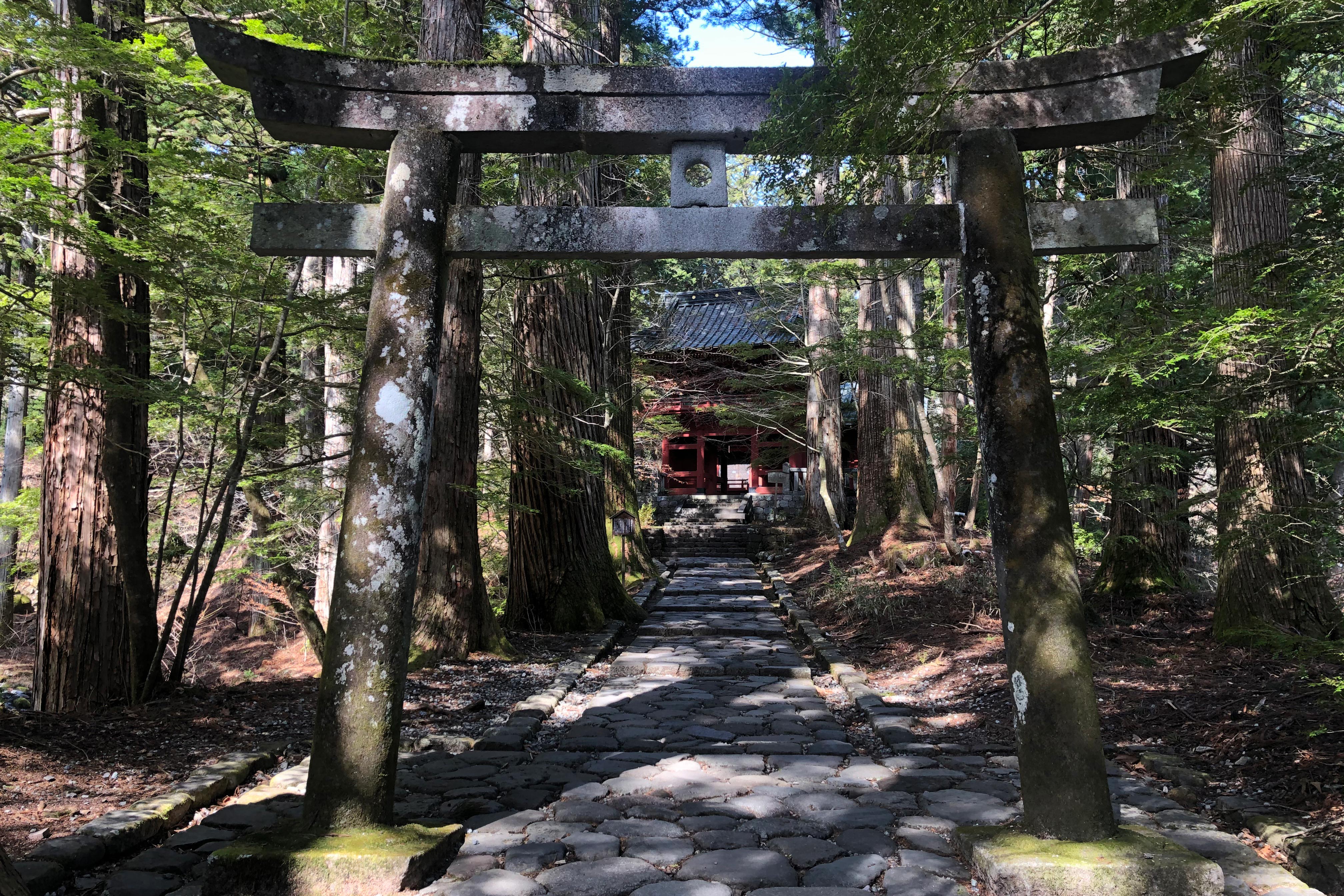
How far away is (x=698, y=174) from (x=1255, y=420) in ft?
16.8

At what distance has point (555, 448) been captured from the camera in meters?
8.83

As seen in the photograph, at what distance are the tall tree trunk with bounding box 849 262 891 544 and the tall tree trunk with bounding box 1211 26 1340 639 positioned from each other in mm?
8334

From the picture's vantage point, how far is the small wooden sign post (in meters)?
12.6

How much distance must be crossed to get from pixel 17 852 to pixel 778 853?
300 cm

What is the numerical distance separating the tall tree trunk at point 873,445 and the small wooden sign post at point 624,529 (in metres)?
4.56

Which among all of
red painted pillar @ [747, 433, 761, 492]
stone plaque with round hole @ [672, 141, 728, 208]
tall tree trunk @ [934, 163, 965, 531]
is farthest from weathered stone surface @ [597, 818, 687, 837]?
red painted pillar @ [747, 433, 761, 492]

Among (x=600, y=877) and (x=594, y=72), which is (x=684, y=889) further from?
(x=594, y=72)

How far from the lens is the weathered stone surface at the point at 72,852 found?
3.14 meters

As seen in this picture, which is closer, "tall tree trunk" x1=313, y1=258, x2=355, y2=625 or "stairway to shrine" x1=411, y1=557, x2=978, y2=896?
"stairway to shrine" x1=411, y1=557, x2=978, y2=896

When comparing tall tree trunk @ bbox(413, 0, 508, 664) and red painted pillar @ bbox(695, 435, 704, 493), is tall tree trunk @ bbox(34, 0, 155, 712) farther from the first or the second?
red painted pillar @ bbox(695, 435, 704, 493)

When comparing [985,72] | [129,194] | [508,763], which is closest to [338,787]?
[508,763]

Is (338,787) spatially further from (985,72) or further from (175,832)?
(985,72)

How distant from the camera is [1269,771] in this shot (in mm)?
4141

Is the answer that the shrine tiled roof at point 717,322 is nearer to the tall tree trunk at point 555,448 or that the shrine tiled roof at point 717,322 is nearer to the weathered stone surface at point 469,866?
the tall tree trunk at point 555,448
